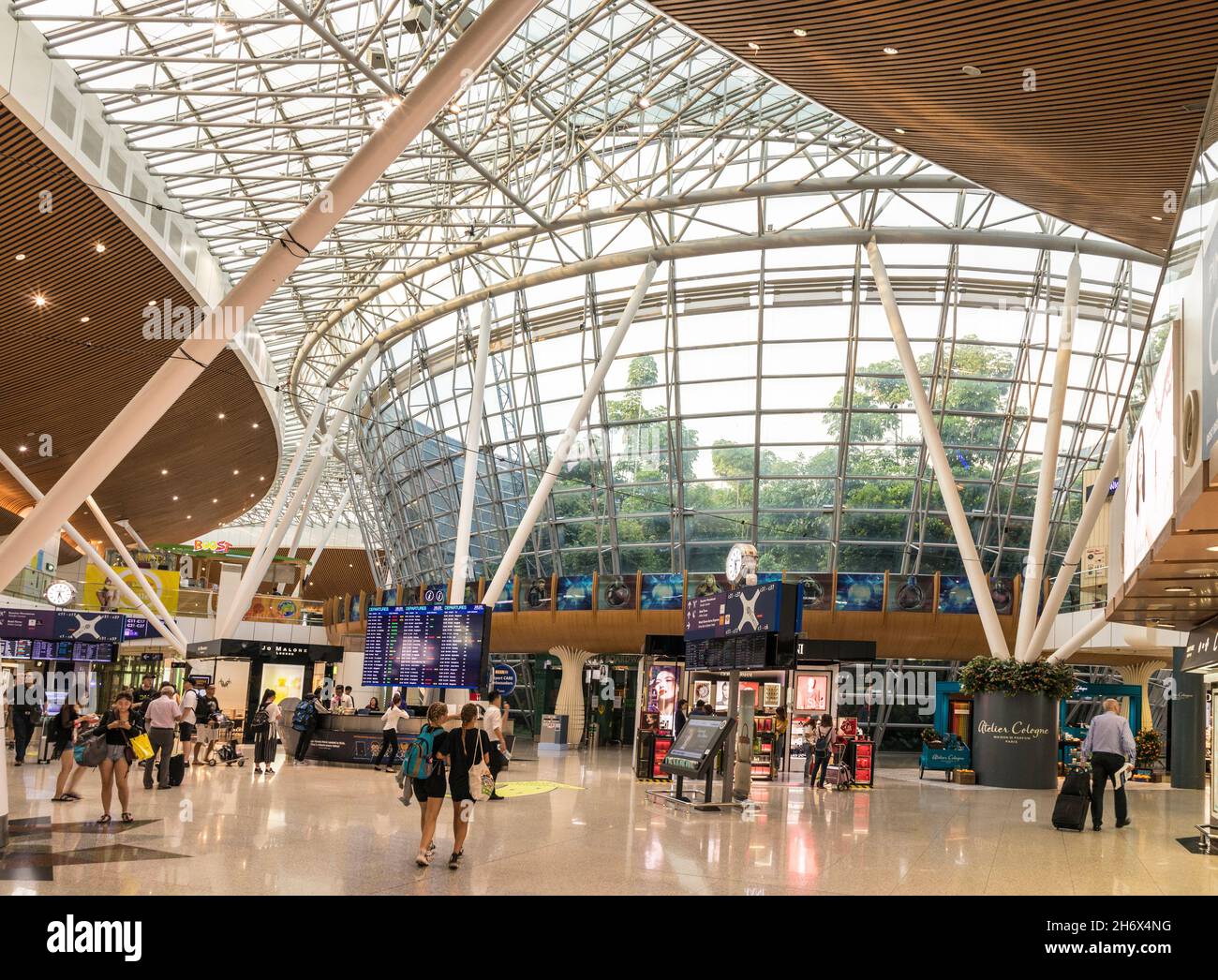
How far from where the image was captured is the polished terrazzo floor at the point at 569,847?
9.23m

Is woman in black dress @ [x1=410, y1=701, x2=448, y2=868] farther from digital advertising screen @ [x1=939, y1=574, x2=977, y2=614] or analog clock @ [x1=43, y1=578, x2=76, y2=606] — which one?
analog clock @ [x1=43, y1=578, x2=76, y2=606]

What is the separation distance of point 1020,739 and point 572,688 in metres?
18.0

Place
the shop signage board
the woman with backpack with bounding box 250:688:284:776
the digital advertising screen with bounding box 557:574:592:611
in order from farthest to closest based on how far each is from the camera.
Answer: the shop signage board
the digital advertising screen with bounding box 557:574:592:611
the woman with backpack with bounding box 250:688:284:776

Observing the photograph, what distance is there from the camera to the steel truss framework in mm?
29844

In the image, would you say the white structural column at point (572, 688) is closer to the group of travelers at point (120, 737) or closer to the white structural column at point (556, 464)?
the white structural column at point (556, 464)

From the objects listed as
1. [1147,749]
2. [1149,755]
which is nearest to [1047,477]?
[1147,749]

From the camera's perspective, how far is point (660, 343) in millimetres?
37938

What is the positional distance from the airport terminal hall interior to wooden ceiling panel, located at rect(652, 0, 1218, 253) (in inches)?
3.4

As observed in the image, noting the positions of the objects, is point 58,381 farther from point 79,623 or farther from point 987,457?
point 987,457

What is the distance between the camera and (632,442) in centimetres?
3919

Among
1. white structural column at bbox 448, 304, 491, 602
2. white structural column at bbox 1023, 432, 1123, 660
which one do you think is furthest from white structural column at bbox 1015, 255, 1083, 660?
white structural column at bbox 448, 304, 491, 602

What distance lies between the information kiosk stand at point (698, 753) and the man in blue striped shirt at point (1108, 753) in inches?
212

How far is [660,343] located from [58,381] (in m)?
19.7

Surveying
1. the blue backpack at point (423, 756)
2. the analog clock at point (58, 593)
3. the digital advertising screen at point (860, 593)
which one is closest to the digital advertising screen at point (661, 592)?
the digital advertising screen at point (860, 593)
